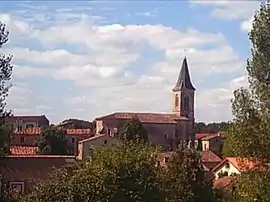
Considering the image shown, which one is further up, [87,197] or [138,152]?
[138,152]

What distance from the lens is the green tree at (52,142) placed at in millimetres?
69375

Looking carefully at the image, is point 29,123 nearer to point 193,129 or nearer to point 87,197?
point 193,129

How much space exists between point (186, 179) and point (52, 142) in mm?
44786

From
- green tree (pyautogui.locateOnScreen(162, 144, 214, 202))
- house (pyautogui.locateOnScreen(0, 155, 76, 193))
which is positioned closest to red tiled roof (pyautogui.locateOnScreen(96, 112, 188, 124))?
house (pyautogui.locateOnScreen(0, 155, 76, 193))

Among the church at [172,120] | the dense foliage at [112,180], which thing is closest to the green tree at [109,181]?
the dense foliage at [112,180]

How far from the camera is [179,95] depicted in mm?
126812

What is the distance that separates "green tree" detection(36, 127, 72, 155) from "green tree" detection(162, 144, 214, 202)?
40.9m

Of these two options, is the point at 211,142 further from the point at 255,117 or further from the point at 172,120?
the point at 255,117

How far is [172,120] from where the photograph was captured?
11656 centimetres

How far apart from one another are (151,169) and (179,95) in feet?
340

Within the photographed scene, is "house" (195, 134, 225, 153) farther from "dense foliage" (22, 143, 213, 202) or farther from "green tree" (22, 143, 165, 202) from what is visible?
"green tree" (22, 143, 165, 202)

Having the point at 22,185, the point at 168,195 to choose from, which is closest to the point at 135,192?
the point at 168,195

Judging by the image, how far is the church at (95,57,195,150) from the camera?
110m

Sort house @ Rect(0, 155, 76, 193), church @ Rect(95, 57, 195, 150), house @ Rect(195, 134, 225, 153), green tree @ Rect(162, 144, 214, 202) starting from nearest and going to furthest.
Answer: green tree @ Rect(162, 144, 214, 202), house @ Rect(0, 155, 76, 193), house @ Rect(195, 134, 225, 153), church @ Rect(95, 57, 195, 150)
